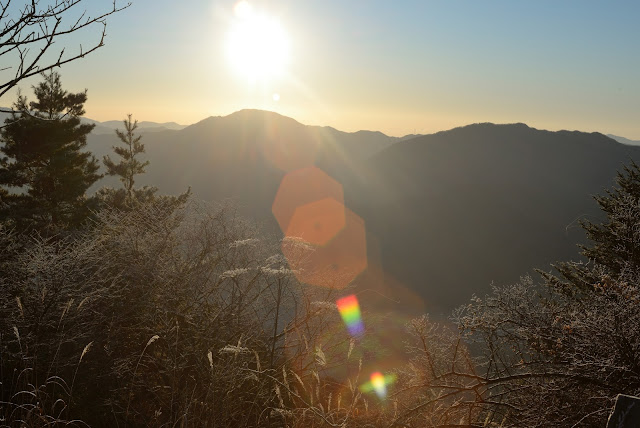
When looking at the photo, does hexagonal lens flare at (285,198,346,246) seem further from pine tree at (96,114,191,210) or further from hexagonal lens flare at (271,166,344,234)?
pine tree at (96,114,191,210)

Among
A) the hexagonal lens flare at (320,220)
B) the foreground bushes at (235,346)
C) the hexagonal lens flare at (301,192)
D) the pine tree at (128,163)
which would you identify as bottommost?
the hexagonal lens flare at (320,220)

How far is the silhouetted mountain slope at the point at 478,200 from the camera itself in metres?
91.2

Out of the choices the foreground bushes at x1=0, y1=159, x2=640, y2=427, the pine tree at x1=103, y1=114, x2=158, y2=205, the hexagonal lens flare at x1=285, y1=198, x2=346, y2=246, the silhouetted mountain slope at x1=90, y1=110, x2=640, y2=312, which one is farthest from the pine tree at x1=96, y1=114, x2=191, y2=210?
the hexagonal lens flare at x1=285, y1=198, x2=346, y2=246

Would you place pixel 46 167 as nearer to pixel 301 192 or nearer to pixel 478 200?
pixel 478 200

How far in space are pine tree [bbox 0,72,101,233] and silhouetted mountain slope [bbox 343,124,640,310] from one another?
6608 centimetres

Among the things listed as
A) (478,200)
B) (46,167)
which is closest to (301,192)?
(478,200)

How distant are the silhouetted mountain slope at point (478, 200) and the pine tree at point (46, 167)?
66079 mm

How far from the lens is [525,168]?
141 m

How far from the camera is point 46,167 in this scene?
2027 cm

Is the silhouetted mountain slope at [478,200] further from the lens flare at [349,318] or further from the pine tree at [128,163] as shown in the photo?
the pine tree at [128,163]

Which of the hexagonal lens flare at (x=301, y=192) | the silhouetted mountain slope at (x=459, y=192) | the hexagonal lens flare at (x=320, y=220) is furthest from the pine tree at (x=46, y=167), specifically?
the hexagonal lens flare at (x=301, y=192)

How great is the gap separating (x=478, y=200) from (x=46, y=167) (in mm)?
120705

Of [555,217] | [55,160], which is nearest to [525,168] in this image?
[555,217]

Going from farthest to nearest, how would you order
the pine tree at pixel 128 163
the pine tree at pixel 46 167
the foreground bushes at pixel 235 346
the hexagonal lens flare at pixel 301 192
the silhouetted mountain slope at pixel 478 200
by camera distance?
the hexagonal lens flare at pixel 301 192
the silhouetted mountain slope at pixel 478 200
the pine tree at pixel 128 163
the pine tree at pixel 46 167
the foreground bushes at pixel 235 346
